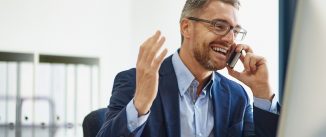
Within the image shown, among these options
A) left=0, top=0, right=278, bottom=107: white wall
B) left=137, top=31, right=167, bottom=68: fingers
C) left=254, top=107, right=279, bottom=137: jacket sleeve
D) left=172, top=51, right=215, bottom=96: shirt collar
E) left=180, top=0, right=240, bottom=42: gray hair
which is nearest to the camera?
left=137, top=31, right=167, bottom=68: fingers

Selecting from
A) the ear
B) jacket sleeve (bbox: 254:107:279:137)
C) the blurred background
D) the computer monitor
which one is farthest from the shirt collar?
the computer monitor

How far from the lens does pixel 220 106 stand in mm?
1358

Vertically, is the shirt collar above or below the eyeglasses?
below

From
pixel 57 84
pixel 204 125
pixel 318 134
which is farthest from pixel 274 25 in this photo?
pixel 318 134

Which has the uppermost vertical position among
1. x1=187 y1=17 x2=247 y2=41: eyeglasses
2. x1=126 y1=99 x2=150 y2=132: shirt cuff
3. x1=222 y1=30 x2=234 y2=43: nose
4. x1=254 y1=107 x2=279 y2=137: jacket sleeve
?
x1=187 y1=17 x2=247 y2=41: eyeglasses

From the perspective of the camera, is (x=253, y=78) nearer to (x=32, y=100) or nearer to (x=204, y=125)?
(x=204, y=125)

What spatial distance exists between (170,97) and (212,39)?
0.26 metres

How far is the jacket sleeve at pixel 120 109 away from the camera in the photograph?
107 centimetres

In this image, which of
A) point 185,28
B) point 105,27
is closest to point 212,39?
point 185,28

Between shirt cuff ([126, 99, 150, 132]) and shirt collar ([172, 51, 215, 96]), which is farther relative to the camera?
shirt collar ([172, 51, 215, 96])

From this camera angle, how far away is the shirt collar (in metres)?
1.37

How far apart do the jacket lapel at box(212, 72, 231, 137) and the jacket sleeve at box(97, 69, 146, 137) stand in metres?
0.28

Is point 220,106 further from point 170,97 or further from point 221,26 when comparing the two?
point 221,26

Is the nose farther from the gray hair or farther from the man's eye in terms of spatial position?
the gray hair
